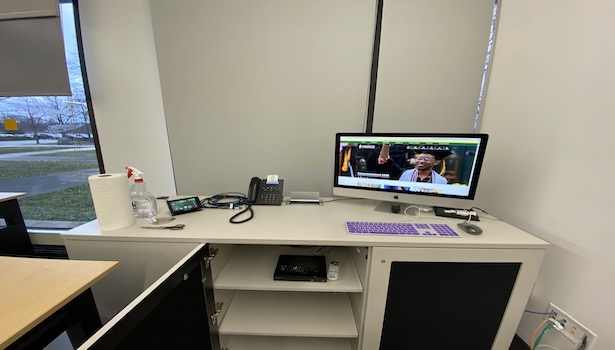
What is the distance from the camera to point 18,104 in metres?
1.70

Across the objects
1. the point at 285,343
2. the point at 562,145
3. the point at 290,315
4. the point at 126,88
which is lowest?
the point at 285,343

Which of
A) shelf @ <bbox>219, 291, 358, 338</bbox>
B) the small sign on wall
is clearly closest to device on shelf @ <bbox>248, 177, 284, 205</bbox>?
shelf @ <bbox>219, 291, 358, 338</bbox>

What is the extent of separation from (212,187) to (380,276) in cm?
127

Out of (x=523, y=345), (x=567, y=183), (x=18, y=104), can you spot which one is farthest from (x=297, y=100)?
(x=18, y=104)

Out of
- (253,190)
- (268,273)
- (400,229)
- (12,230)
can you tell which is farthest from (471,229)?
(12,230)

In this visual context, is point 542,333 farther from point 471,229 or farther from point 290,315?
point 290,315

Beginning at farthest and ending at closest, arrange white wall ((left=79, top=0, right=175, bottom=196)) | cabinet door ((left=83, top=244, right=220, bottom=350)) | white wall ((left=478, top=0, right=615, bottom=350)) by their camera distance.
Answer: white wall ((left=79, top=0, right=175, bottom=196)) < white wall ((left=478, top=0, right=615, bottom=350)) < cabinet door ((left=83, top=244, right=220, bottom=350))

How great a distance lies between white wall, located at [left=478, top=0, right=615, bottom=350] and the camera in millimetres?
815

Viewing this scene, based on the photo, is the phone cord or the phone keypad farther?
the phone keypad

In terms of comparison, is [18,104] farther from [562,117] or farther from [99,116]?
[562,117]

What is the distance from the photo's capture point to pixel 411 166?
1.06 m

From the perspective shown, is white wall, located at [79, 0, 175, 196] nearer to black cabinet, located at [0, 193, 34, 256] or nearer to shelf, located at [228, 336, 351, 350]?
black cabinet, located at [0, 193, 34, 256]

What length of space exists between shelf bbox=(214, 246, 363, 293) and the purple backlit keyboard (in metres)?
0.27

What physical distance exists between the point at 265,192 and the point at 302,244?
521 mm
